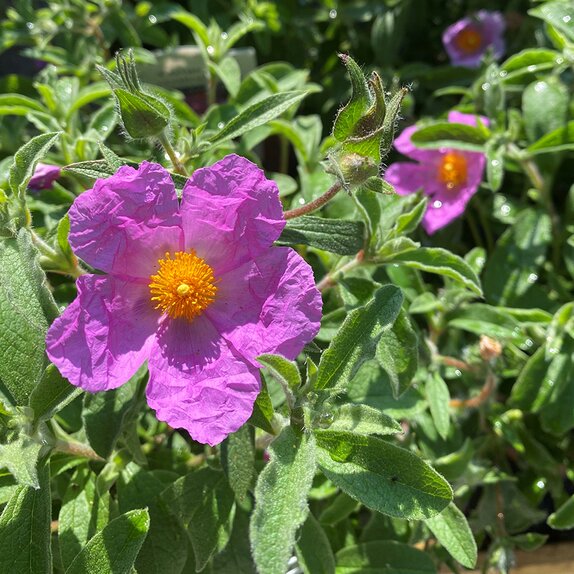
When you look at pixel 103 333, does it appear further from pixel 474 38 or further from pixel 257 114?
pixel 474 38

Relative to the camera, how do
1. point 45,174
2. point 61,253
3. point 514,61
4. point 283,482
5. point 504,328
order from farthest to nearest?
point 514,61 < point 504,328 < point 45,174 < point 61,253 < point 283,482

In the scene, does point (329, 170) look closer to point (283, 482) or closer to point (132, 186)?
point (132, 186)

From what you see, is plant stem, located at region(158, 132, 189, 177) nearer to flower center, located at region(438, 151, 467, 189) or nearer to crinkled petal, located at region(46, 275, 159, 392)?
crinkled petal, located at region(46, 275, 159, 392)

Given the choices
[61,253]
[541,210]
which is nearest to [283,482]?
[61,253]

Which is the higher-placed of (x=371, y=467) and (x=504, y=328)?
(x=371, y=467)

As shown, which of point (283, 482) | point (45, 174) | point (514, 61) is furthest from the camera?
point (514, 61)

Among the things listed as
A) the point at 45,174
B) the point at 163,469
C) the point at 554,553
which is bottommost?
the point at 554,553

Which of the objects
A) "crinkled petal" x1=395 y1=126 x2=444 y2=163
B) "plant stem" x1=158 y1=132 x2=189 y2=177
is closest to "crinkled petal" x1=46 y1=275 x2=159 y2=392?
"plant stem" x1=158 y1=132 x2=189 y2=177
